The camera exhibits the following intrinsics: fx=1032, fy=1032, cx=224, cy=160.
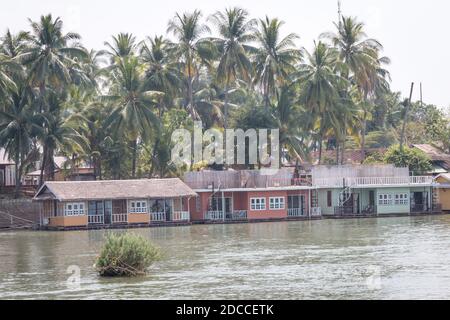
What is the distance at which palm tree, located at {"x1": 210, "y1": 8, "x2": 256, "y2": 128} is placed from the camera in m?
76.5

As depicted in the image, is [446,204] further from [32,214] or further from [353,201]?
[32,214]

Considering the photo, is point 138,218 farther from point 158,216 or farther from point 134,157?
point 134,157

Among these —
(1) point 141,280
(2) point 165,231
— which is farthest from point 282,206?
(1) point 141,280

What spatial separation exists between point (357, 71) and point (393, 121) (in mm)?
26094

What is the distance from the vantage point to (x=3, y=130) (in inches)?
2628

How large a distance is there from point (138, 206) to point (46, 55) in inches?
507

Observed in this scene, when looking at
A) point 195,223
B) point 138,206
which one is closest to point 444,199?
point 195,223

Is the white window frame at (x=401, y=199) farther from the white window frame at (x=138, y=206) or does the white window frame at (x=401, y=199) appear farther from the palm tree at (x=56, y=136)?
the palm tree at (x=56, y=136)

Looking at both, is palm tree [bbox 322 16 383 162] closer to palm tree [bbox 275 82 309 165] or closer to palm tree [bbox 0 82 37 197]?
palm tree [bbox 275 82 309 165]

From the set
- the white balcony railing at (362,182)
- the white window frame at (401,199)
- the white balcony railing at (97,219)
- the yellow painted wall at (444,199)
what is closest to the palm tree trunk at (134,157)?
the white balcony railing at (97,219)

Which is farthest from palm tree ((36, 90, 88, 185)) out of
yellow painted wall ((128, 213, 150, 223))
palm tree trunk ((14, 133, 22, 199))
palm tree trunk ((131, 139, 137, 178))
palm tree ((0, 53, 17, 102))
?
yellow painted wall ((128, 213, 150, 223))

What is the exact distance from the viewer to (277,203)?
68.6m
